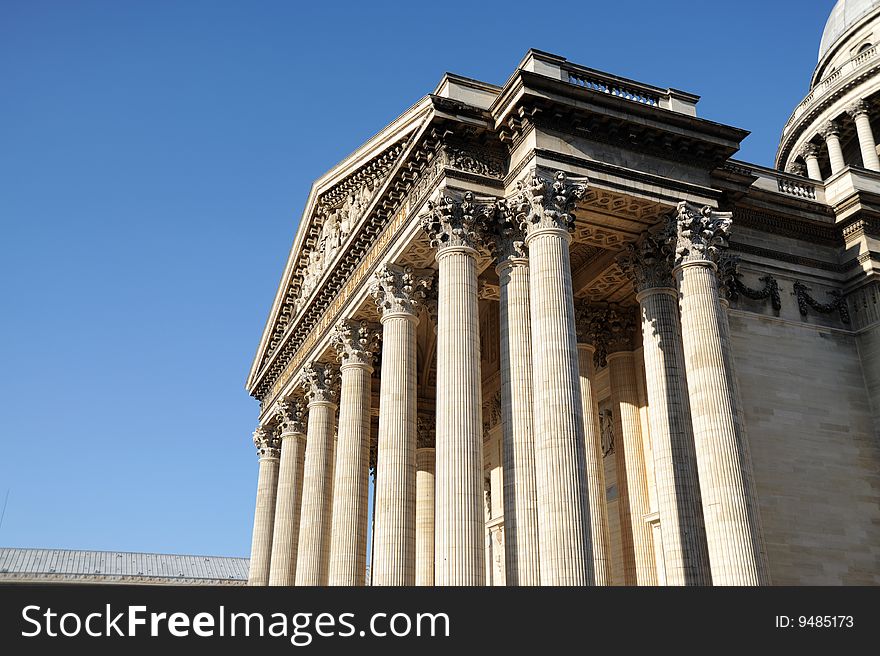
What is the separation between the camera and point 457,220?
78.8 feet

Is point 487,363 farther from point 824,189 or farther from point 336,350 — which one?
point 824,189

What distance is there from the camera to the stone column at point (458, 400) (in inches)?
833

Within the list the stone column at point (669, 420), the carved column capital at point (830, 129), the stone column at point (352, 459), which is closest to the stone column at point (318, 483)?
the stone column at point (352, 459)

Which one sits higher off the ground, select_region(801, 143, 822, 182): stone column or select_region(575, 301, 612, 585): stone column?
select_region(801, 143, 822, 182): stone column

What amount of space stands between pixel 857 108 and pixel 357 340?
3886 cm

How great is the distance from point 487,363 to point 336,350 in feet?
26.1

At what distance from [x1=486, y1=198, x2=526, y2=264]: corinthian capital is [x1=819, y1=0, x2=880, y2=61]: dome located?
156 ft

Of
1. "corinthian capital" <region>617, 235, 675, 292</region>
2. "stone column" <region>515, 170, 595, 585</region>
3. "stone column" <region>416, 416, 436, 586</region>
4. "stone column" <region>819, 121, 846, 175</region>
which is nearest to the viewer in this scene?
"stone column" <region>515, 170, 595, 585</region>

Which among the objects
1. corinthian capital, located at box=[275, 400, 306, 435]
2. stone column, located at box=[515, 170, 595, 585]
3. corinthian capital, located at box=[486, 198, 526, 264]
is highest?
corinthian capital, located at box=[275, 400, 306, 435]

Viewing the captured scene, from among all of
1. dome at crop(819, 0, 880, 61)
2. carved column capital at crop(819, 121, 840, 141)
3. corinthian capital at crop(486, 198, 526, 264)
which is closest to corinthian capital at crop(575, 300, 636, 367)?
corinthian capital at crop(486, 198, 526, 264)

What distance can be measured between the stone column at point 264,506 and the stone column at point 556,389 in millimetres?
24285

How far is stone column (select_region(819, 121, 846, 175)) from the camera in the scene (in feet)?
178

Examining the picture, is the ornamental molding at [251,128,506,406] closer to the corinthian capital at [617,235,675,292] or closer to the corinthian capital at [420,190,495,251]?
the corinthian capital at [420,190,495,251]

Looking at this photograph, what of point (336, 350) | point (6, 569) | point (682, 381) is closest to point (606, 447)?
point (682, 381)
